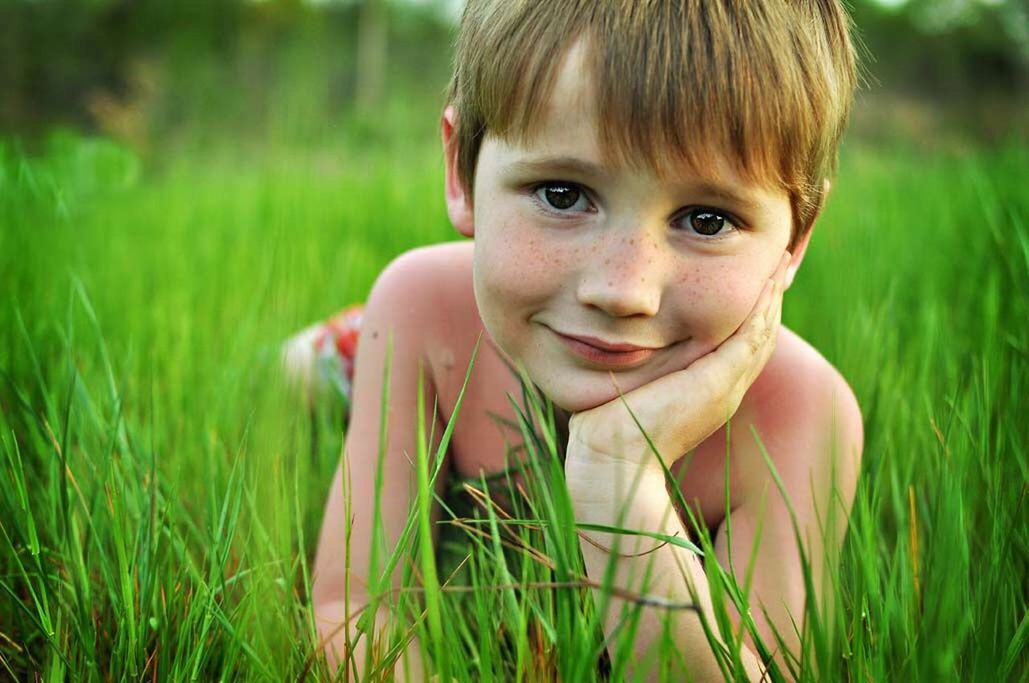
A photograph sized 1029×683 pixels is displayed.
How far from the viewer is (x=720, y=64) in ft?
2.83

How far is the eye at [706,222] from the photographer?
0.90m

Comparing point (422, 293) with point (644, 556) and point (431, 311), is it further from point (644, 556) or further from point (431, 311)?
point (644, 556)

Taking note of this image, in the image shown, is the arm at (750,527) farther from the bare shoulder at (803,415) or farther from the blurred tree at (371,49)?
the blurred tree at (371,49)

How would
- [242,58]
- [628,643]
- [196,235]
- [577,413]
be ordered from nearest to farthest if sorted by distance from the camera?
[628,643]
[577,413]
[196,235]
[242,58]

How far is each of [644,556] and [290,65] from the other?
8860mm

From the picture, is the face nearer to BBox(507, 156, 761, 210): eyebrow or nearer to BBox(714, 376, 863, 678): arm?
BBox(507, 156, 761, 210): eyebrow

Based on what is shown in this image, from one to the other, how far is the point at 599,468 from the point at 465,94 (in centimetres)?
43

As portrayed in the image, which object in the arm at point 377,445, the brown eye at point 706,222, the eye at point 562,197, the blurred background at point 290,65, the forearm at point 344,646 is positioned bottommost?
the forearm at point 344,646

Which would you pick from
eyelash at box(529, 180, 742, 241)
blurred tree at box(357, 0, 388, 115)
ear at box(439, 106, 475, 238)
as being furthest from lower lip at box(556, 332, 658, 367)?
blurred tree at box(357, 0, 388, 115)

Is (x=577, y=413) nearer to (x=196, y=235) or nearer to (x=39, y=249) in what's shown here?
(x=39, y=249)

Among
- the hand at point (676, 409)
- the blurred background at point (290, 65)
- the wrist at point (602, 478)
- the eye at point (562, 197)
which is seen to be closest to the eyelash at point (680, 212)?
the eye at point (562, 197)

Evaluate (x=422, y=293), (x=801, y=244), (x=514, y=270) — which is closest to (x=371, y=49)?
(x=422, y=293)

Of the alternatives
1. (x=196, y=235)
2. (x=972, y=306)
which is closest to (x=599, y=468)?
(x=972, y=306)

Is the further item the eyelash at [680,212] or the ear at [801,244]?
the ear at [801,244]
